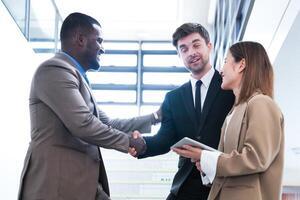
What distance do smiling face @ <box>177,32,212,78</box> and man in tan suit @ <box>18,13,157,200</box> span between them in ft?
2.01

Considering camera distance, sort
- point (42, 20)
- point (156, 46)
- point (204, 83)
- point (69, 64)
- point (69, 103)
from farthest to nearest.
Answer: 1. point (156, 46)
2. point (42, 20)
3. point (204, 83)
4. point (69, 64)
5. point (69, 103)

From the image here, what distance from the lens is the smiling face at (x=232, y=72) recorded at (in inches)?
86.5

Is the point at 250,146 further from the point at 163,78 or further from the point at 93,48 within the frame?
the point at 163,78

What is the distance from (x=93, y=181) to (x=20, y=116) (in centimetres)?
287

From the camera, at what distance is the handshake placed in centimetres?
263

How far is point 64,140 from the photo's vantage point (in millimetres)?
2354

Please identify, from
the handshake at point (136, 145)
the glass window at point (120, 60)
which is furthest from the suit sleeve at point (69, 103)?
the glass window at point (120, 60)

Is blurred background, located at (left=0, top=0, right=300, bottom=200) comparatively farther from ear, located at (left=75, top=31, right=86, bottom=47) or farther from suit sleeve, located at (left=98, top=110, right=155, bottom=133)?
ear, located at (left=75, top=31, right=86, bottom=47)

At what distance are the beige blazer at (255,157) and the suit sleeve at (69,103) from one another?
68cm

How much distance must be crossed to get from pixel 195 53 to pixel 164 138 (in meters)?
0.53

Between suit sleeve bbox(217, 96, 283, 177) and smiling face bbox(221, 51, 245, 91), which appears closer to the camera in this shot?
suit sleeve bbox(217, 96, 283, 177)

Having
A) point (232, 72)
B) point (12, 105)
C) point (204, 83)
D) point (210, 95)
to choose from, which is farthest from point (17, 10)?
point (232, 72)

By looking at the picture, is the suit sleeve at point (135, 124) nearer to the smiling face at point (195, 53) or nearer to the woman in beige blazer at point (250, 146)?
the smiling face at point (195, 53)

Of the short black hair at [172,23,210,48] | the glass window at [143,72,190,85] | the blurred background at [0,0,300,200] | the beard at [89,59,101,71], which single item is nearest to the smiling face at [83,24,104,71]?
the beard at [89,59,101,71]
